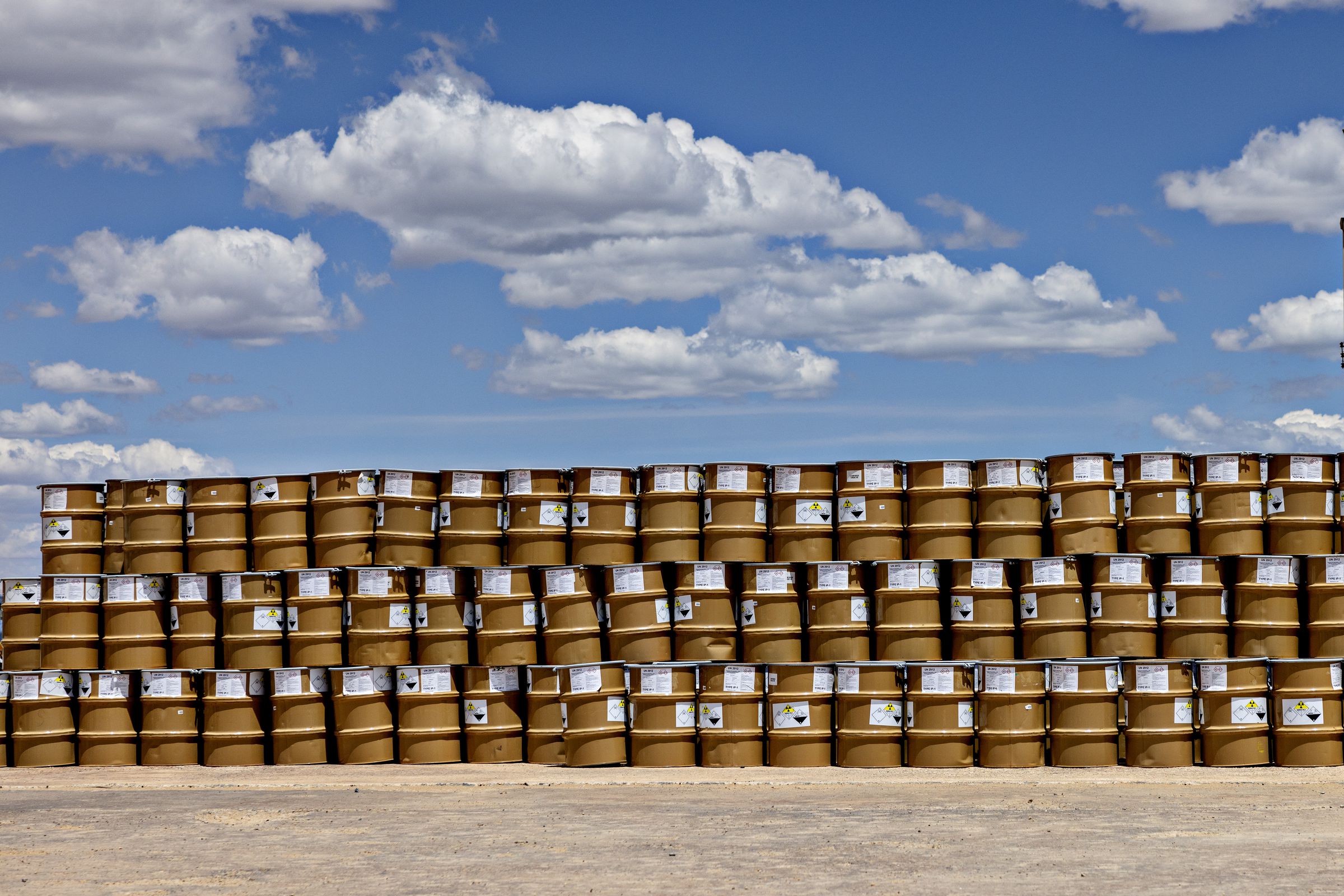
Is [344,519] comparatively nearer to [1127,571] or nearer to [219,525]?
[219,525]

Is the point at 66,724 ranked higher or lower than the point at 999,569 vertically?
lower

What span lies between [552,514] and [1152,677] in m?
5.89

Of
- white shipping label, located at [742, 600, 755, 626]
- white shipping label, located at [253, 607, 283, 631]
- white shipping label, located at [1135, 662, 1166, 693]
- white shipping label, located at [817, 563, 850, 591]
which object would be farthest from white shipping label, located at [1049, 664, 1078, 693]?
white shipping label, located at [253, 607, 283, 631]

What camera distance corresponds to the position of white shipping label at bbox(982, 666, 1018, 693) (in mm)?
14430

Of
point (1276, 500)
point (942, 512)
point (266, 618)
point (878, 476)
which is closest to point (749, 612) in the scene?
point (878, 476)

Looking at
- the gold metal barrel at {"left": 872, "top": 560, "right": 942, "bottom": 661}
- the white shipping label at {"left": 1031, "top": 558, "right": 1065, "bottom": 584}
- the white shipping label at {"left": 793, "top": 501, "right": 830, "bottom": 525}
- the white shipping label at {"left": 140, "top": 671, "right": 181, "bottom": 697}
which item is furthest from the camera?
the white shipping label at {"left": 140, "top": 671, "right": 181, "bottom": 697}

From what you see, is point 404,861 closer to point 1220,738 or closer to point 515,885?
point 515,885

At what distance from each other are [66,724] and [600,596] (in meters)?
5.46

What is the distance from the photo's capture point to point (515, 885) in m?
9.39

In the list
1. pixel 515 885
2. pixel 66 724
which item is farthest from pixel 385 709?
pixel 515 885

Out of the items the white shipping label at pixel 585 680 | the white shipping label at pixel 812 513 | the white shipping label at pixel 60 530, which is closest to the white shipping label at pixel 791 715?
the white shipping label at pixel 585 680

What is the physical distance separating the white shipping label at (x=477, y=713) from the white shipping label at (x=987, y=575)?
4.82 metres

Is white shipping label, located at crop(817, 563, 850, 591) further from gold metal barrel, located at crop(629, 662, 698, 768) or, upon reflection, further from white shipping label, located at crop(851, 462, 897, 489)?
gold metal barrel, located at crop(629, 662, 698, 768)

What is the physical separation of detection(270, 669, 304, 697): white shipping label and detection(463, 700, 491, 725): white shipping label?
1638mm
